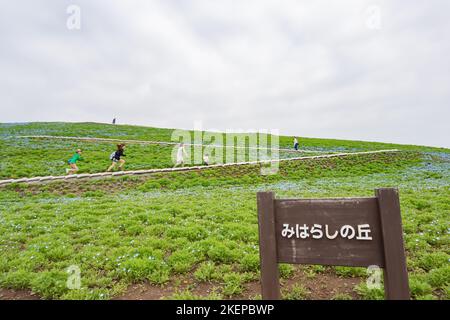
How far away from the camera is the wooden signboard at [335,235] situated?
313 cm

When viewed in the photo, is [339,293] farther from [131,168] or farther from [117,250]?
[131,168]

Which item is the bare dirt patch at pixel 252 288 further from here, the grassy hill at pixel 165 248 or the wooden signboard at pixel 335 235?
the wooden signboard at pixel 335 235

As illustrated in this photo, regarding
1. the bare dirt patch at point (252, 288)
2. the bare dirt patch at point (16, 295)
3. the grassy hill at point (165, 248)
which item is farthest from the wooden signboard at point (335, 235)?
the bare dirt patch at point (16, 295)

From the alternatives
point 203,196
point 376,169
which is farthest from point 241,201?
point 376,169

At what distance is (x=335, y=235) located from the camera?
131 inches

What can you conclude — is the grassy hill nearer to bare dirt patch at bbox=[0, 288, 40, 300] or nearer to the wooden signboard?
bare dirt patch at bbox=[0, 288, 40, 300]

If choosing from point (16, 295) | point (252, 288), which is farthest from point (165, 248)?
point (16, 295)

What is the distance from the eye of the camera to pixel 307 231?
3.44 metres

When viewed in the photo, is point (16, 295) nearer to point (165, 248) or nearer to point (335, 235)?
point (165, 248)

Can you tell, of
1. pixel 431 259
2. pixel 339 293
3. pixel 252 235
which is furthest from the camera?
pixel 252 235

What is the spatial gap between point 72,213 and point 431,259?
11.9 meters

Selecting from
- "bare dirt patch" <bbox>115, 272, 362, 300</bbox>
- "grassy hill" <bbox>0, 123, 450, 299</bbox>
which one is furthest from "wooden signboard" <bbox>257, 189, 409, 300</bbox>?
"grassy hill" <bbox>0, 123, 450, 299</bbox>

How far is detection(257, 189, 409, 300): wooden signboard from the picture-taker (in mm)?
3131
